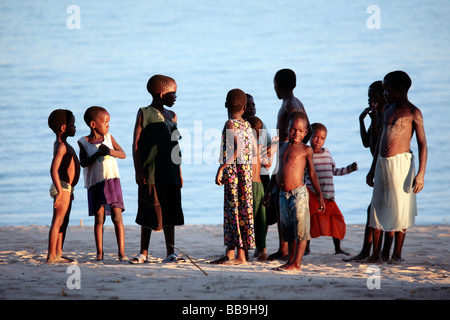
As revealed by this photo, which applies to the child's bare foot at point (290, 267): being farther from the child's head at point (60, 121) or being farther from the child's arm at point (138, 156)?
the child's head at point (60, 121)

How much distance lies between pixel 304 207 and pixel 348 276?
721 millimetres

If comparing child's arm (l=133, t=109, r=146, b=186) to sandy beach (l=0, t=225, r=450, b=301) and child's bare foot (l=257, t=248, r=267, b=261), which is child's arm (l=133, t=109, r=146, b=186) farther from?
child's bare foot (l=257, t=248, r=267, b=261)


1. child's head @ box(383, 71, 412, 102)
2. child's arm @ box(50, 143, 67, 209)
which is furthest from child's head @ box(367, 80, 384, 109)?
child's arm @ box(50, 143, 67, 209)

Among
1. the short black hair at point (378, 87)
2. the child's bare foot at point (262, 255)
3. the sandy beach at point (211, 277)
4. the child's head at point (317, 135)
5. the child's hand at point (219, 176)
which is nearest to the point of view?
the sandy beach at point (211, 277)

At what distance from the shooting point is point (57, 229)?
6.29 metres

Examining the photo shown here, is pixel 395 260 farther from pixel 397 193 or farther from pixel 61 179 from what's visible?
pixel 61 179

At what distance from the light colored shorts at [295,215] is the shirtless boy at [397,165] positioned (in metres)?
0.98

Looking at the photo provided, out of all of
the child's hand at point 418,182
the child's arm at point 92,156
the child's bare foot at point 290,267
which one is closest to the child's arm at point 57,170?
the child's arm at point 92,156

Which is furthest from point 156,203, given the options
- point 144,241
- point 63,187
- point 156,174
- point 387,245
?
point 387,245

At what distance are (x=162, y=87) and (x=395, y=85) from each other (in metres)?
2.28

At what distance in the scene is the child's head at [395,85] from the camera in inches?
241

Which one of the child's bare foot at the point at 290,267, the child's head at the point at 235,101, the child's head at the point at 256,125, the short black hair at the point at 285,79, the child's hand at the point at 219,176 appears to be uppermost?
the short black hair at the point at 285,79

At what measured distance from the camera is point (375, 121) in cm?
668

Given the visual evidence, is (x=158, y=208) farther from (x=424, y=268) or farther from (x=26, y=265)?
(x=424, y=268)
